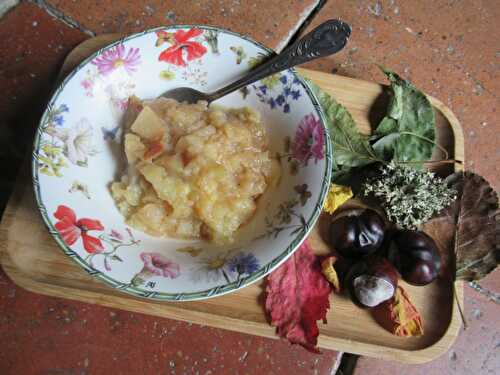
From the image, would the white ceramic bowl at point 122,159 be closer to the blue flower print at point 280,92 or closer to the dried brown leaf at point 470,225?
the blue flower print at point 280,92

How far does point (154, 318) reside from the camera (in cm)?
196

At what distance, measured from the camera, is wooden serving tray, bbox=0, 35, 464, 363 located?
67.9 inches

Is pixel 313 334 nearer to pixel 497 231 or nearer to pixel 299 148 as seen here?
pixel 299 148

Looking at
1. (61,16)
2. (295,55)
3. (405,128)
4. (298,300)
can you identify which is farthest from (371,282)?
(61,16)

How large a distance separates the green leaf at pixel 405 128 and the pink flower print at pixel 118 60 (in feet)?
3.34

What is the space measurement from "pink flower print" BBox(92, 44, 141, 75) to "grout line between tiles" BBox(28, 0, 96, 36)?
58 cm

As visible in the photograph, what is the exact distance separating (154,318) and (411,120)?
4.54 feet

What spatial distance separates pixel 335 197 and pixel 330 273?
30 cm

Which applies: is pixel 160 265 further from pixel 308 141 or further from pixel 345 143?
pixel 345 143

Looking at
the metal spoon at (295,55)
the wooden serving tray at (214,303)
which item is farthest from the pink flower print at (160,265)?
the metal spoon at (295,55)

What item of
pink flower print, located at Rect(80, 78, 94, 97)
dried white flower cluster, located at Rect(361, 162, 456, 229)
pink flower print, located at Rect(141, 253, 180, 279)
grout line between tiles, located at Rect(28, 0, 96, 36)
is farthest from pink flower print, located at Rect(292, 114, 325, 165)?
grout line between tiles, located at Rect(28, 0, 96, 36)

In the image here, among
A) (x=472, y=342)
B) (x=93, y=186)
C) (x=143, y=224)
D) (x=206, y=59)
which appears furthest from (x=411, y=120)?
(x=93, y=186)

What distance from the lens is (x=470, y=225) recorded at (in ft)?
6.35

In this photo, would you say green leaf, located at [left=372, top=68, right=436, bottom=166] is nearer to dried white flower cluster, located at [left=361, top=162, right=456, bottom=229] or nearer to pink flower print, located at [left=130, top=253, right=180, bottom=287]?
dried white flower cluster, located at [left=361, top=162, right=456, bottom=229]
